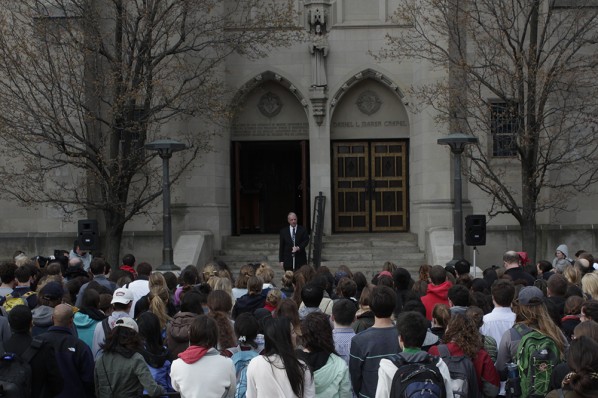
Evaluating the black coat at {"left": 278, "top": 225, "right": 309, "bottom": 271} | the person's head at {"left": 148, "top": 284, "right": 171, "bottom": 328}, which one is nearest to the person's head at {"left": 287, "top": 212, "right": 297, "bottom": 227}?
the black coat at {"left": 278, "top": 225, "right": 309, "bottom": 271}

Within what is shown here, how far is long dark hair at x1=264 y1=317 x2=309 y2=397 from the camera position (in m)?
6.68

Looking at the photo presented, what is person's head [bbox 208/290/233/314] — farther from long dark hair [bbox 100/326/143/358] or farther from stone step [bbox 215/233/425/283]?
stone step [bbox 215/233/425/283]

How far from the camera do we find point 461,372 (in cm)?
735

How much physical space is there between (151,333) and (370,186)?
1817 cm

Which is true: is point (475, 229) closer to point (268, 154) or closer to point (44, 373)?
point (268, 154)

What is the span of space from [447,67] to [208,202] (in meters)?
6.75

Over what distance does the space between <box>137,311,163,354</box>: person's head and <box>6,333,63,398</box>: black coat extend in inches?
29.4

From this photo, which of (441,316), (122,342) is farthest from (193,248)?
(122,342)

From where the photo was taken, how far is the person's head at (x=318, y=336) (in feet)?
23.9

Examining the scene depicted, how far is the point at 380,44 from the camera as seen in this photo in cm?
2527

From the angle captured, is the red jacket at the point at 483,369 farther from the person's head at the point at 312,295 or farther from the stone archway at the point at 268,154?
the stone archway at the point at 268,154

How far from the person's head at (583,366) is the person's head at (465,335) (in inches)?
60.7

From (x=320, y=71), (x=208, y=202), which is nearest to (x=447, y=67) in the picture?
(x=320, y=71)

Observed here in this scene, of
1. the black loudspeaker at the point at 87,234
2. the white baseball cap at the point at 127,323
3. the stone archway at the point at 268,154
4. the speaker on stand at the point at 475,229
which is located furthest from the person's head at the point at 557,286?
the stone archway at the point at 268,154
